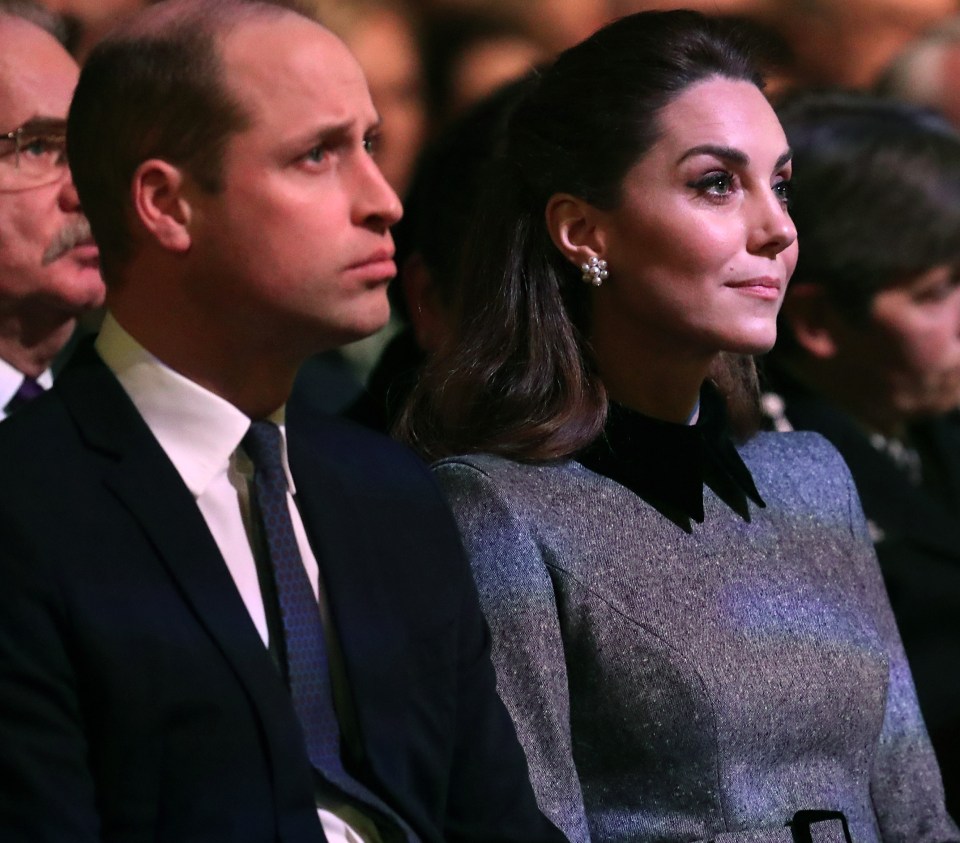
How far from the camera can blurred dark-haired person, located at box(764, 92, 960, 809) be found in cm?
327

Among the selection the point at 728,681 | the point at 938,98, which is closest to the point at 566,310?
the point at 728,681

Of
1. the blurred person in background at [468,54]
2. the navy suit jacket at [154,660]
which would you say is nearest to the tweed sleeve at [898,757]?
the navy suit jacket at [154,660]

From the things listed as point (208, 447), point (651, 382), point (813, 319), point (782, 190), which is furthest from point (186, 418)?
point (813, 319)

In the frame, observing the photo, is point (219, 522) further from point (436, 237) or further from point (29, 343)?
point (436, 237)

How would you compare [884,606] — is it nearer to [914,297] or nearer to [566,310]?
[566,310]

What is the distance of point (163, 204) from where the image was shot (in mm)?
1806

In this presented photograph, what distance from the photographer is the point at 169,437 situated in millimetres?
1805

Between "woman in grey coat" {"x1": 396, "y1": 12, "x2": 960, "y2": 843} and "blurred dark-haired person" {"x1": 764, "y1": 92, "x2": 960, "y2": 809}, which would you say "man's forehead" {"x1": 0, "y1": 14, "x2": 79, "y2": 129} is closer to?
"woman in grey coat" {"x1": 396, "y1": 12, "x2": 960, "y2": 843}

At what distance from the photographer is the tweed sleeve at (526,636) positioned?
2211 mm

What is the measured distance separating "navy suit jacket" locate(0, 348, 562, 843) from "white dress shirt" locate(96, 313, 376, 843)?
3cm

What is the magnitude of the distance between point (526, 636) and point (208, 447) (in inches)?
23.9

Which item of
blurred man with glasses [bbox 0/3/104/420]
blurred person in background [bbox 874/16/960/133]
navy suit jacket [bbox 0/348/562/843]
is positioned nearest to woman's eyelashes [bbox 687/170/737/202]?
navy suit jacket [bbox 0/348/562/843]

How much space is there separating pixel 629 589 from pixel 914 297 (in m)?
1.35

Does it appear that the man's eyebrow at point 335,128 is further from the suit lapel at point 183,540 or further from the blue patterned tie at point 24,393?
the blue patterned tie at point 24,393
